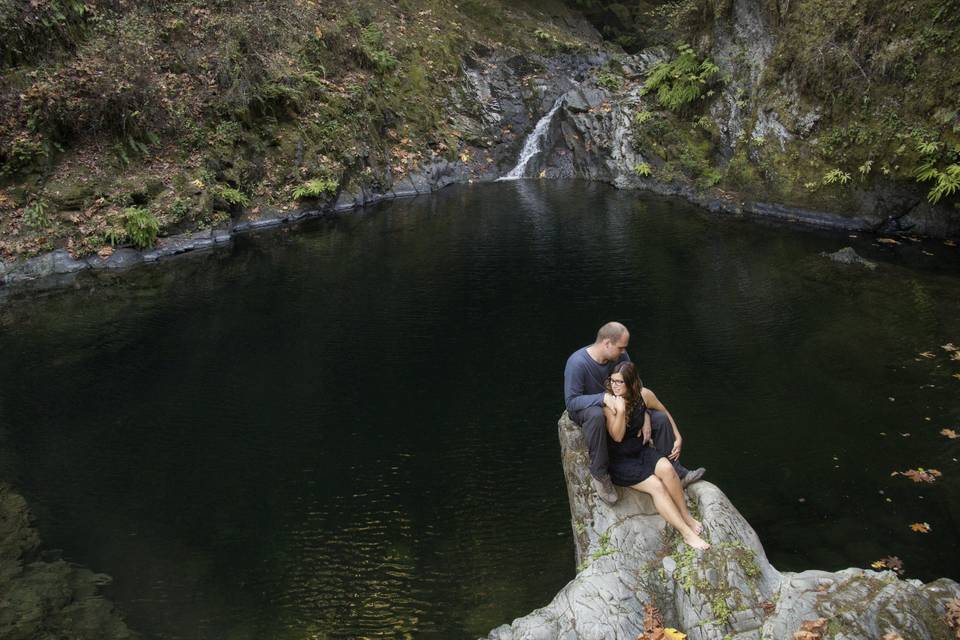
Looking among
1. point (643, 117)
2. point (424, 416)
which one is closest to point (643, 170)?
point (643, 117)

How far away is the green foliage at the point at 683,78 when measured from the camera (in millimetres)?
24203

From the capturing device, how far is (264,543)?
7.30 meters

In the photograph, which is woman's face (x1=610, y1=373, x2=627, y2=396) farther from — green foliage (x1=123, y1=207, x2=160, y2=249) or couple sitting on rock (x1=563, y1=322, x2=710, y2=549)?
green foliage (x1=123, y1=207, x2=160, y2=249)

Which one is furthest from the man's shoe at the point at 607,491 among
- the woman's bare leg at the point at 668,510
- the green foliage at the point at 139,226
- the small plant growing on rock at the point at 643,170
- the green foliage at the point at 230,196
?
the small plant growing on rock at the point at 643,170

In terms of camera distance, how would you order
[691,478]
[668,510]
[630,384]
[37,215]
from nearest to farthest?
[668,510], [630,384], [691,478], [37,215]

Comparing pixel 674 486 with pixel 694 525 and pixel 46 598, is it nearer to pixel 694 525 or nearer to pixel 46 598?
pixel 694 525

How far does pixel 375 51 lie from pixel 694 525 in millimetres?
25862

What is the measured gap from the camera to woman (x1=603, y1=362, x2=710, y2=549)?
5.44 m

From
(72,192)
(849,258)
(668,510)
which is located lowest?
(668,510)

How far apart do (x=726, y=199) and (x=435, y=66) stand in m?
14.6

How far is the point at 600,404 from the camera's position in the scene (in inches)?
227

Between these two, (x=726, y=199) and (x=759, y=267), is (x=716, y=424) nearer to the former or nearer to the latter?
(x=759, y=267)

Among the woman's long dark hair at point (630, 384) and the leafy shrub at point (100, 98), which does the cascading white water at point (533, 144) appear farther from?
the woman's long dark hair at point (630, 384)

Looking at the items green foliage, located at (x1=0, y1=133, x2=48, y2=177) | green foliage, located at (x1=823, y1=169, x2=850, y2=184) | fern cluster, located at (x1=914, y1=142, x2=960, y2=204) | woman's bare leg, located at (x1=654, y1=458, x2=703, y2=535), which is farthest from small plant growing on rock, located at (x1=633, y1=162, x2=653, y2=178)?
woman's bare leg, located at (x1=654, y1=458, x2=703, y2=535)
